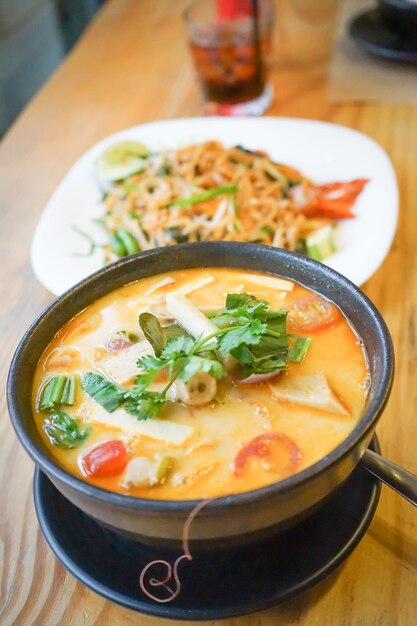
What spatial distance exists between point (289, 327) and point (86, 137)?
5.66 ft

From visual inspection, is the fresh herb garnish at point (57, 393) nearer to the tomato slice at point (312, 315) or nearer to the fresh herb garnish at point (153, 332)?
the fresh herb garnish at point (153, 332)

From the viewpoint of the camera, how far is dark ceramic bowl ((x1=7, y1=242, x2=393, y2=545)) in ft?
2.84

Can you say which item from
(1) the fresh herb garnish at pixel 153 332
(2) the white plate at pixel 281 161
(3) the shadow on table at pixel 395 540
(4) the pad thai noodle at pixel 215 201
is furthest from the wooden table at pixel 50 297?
(1) the fresh herb garnish at pixel 153 332

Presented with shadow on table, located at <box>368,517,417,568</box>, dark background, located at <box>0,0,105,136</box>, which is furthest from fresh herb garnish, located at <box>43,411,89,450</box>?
dark background, located at <box>0,0,105,136</box>

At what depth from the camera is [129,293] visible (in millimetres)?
1346

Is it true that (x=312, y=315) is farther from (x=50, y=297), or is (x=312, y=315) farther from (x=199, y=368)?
(x=50, y=297)

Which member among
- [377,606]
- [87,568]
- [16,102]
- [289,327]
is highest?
[289,327]

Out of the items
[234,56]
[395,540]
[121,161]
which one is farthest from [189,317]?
[234,56]

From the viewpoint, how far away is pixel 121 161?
2.28 meters

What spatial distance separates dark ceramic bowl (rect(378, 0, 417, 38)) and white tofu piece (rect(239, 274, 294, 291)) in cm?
192

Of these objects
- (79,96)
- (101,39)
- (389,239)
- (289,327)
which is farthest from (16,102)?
(289,327)

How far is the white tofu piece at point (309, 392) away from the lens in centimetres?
106

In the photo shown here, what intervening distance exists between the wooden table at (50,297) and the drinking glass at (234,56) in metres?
0.12

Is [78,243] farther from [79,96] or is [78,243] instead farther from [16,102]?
[16,102]
